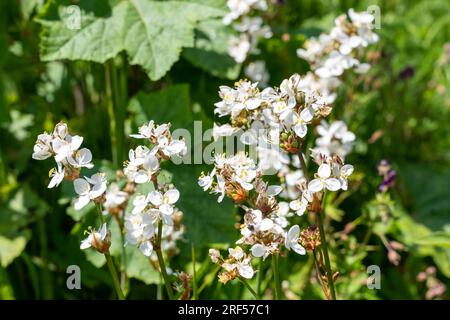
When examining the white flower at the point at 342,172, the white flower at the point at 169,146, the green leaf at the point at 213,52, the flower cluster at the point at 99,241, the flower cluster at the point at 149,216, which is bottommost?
the flower cluster at the point at 99,241

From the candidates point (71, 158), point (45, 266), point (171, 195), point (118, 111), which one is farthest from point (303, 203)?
point (45, 266)

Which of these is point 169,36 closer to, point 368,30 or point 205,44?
point 205,44

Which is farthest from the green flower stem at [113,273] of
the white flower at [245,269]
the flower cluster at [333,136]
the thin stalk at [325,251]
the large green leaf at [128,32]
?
the flower cluster at [333,136]

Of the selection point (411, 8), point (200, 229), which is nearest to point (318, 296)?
point (200, 229)

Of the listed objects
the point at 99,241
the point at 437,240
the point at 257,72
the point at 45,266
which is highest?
the point at 257,72

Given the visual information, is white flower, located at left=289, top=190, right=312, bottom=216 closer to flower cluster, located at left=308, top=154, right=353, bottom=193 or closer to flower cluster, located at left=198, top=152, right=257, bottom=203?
flower cluster, located at left=308, top=154, right=353, bottom=193

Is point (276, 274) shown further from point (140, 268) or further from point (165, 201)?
point (140, 268)

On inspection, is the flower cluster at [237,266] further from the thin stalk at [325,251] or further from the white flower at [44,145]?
the white flower at [44,145]

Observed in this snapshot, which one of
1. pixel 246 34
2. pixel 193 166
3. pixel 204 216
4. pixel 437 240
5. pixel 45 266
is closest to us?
pixel 437 240
